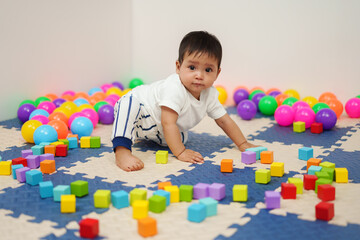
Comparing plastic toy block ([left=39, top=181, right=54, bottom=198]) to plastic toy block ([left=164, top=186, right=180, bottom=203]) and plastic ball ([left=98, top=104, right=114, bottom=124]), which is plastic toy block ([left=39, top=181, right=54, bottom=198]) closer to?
plastic toy block ([left=164, top=186, right=180, bottom=203])

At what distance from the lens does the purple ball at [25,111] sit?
2201 millimetres

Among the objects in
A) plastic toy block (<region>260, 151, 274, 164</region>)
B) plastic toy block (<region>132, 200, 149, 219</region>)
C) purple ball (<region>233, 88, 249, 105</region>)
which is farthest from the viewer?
purple ball (<region>233, 88, 249, 105</region>)

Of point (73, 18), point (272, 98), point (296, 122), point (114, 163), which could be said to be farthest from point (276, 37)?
point (114, 163)

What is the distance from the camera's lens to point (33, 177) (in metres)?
1.31

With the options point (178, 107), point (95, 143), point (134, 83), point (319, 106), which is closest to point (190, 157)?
point (178, 107)

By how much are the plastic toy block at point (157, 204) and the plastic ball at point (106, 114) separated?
121 centimetres

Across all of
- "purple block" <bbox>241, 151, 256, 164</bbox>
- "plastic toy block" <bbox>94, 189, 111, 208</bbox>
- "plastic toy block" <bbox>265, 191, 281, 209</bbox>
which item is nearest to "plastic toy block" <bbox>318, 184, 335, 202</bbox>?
"plastic toy block" <bbox>265, 191, 281, 209</bbox>

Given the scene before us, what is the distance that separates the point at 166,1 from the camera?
3.12 meters

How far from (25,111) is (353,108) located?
1804 millimetres

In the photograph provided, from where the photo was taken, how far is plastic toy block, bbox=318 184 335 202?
1.18m

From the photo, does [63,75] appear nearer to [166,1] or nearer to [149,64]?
[149,64]

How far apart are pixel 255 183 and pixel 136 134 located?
68 centimetres

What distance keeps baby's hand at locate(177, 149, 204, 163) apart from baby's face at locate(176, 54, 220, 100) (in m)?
0.27

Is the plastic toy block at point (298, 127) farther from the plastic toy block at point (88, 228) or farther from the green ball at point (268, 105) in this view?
the plastic toy block at point (88, 228)
